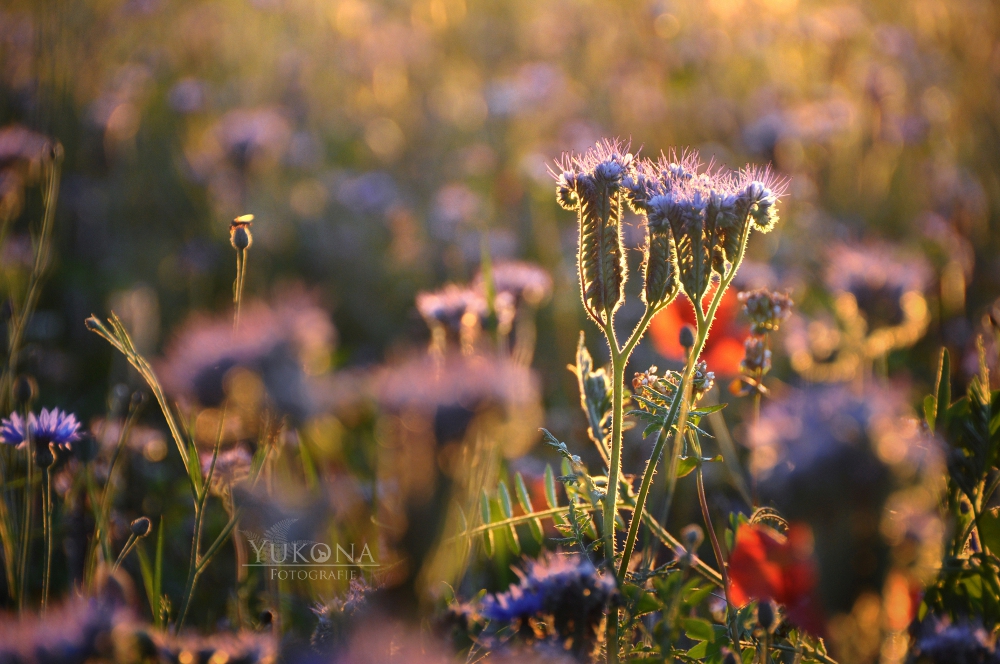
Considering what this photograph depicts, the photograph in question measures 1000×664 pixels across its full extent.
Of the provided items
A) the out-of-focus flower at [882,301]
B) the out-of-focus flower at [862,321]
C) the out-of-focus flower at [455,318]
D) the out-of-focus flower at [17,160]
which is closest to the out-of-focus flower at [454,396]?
the out-of-focus flower at [455,318]

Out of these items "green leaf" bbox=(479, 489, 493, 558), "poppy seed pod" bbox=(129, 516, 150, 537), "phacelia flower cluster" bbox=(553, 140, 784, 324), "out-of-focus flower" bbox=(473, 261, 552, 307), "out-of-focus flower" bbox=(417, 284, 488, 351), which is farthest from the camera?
"out-of-focus flower" bbox=(473, 261, 552, 307)

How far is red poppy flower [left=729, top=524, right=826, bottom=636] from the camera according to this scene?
90 centimetres

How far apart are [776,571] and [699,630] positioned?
136 millimetres

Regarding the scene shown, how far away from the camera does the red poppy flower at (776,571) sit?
0.90 m

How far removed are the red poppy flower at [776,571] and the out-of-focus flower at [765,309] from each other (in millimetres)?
379

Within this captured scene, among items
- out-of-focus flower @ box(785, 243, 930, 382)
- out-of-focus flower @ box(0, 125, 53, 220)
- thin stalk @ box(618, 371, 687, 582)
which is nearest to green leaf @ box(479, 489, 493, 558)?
thin stalk @ box(618, 371, 687, 582)

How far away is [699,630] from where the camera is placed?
100cm

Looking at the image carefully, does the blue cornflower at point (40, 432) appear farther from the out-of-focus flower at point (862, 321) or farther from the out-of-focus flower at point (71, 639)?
the out-of-focus flower at point (862, 321)

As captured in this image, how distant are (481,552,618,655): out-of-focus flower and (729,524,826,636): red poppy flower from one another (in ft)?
0.74

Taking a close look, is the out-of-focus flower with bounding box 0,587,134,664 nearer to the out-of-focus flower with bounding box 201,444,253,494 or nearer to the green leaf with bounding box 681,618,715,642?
the out-of-focus flower with bounding box 201,444,253,494

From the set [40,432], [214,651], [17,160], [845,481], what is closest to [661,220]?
[845,481]

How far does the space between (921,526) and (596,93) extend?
364cm

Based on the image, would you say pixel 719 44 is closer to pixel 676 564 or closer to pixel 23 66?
pixel 23 66

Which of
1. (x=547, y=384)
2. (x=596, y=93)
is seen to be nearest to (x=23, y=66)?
(x=596, y=93)
